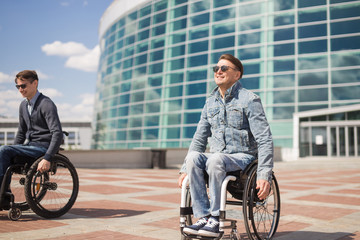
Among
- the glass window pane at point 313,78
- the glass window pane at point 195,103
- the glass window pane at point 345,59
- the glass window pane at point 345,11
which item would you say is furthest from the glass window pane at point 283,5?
the glass window pane at point 195,103

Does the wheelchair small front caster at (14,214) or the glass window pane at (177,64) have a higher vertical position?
the glass window pane at (177,64)

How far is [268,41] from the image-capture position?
89.9 feet

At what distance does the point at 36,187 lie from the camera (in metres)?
4.24

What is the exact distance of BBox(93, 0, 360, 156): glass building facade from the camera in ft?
84.5

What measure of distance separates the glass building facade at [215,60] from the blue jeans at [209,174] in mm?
24100

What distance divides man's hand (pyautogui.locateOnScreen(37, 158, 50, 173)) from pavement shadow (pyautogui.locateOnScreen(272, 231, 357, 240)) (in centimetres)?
252

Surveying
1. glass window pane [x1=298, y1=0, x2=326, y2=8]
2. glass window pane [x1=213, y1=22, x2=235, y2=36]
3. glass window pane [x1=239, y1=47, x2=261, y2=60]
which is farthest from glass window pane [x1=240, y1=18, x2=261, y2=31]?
glass window pane [x1=298, y1=0, x2=326, y2=8]

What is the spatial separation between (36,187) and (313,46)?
83.8ft

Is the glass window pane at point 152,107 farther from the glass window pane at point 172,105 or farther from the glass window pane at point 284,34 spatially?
the glass window pane at point 284,34

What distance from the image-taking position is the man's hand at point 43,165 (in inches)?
158

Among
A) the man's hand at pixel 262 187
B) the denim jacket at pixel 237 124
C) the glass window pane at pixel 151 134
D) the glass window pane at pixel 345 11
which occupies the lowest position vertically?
the man's hand at pixel 262 187

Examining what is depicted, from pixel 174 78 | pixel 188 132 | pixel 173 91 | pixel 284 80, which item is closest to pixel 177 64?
pixel 174 78

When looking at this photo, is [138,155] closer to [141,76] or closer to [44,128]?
[44,128]

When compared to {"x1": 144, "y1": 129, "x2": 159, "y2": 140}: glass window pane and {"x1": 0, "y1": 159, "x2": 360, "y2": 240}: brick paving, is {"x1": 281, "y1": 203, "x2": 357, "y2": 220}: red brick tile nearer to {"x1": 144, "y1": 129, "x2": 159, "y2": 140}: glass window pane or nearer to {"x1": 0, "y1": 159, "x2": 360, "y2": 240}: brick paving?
{"x1": 0, "y1": 159, "x2": 360, "y2": 240}: brick paving
